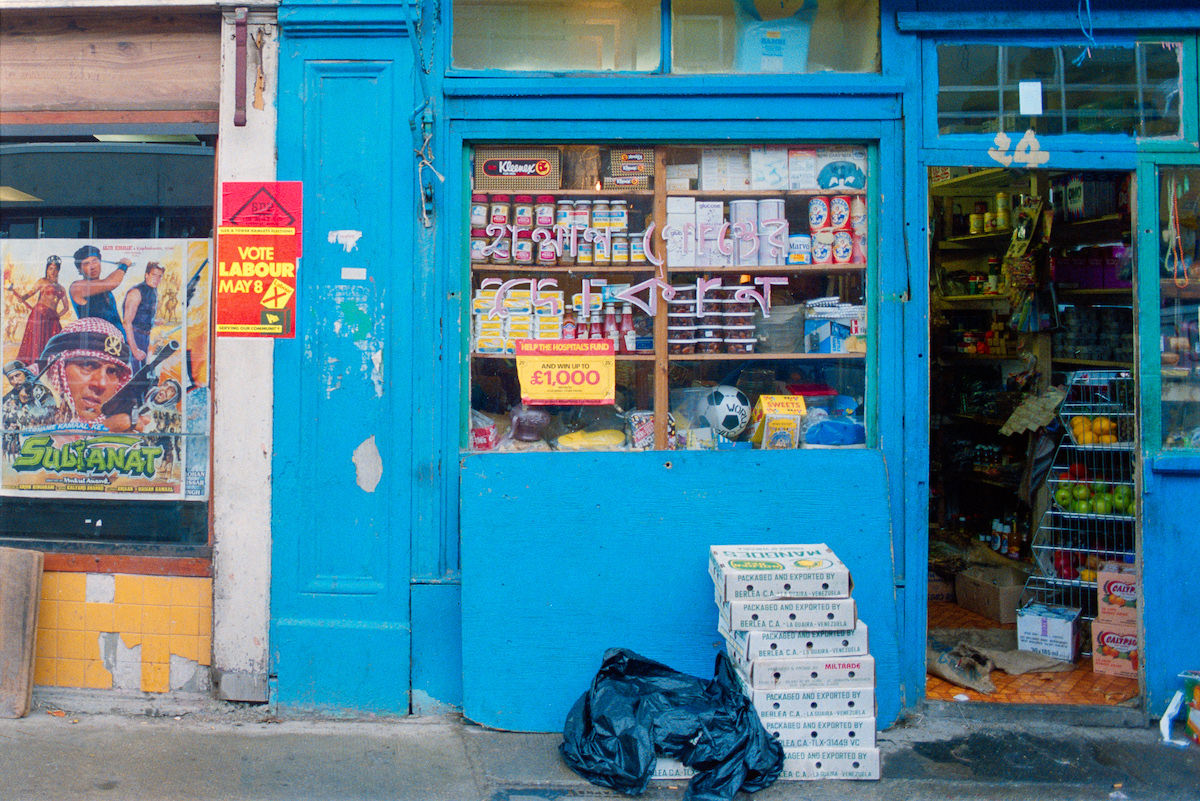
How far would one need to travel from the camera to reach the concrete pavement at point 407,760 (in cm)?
370

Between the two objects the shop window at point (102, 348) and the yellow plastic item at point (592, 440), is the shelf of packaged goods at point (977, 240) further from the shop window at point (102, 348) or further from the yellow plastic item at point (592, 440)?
the shop window at point (102, 348)

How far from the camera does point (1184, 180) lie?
14.9 feet

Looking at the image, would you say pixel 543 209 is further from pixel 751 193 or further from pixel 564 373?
pixel 751 193

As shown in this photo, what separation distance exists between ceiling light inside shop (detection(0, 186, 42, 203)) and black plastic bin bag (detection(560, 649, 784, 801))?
399 cm

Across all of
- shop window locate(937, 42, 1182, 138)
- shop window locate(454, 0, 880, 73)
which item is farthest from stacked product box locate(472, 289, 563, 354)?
shop window locate(937, 42, 1182, 138)

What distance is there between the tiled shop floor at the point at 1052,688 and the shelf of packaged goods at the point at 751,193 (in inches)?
106

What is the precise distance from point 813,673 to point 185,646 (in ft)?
10.5

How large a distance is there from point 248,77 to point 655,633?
3.49 meters

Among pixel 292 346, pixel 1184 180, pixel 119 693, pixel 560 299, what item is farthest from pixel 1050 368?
pixel 119 693

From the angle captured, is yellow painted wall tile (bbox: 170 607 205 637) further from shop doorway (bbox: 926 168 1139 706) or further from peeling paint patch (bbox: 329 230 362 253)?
shop doorway (bbox: 926 168 1139 706)

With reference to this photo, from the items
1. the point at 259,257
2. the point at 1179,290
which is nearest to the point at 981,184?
the point at 1179,290

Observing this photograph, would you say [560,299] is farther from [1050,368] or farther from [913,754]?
[1050,368]

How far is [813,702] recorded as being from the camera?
12.2ft

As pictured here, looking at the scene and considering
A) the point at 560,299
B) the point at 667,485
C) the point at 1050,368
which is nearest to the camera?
the point at 667,485
